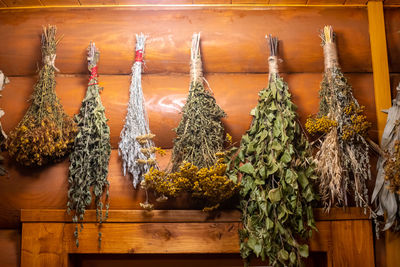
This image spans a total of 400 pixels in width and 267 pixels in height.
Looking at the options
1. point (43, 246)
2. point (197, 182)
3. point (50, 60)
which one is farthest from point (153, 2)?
point (43, 246)

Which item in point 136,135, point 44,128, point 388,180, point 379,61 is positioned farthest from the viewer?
point 379,61

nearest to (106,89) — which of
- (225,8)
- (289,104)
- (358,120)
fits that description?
(225,8)

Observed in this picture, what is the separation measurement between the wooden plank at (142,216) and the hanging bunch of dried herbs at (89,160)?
47 millimetres

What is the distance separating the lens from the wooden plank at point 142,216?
88.0 inches

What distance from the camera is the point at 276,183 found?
85.4 inches

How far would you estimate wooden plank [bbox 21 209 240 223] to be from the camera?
2.24 meters

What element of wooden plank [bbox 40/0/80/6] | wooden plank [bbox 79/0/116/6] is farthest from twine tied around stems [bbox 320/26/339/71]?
wooden plank [bbox 40/0/80/6]

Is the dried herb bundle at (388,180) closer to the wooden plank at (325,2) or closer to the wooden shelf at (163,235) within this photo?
the wooden shelf at (163,235)

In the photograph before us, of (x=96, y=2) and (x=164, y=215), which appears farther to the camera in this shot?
(x=96, y=2)

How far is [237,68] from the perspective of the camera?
2.49 m

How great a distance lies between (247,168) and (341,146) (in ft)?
1.75

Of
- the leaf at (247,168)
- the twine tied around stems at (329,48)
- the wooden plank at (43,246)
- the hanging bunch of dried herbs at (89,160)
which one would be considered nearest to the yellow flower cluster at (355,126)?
the twine tied around stems at (329,48)

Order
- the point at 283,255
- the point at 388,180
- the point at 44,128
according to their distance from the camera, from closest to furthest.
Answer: the point at 283,255 → the point at 388,180 → the point at 44,128

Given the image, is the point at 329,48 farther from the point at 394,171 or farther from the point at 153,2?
the point at 153,2
